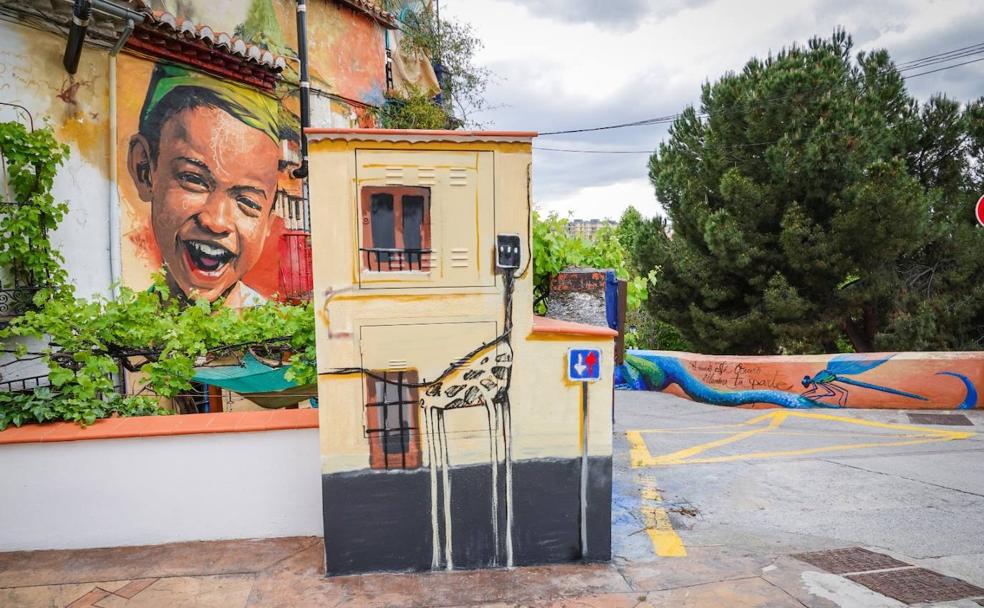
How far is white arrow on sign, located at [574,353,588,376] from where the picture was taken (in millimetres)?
5035

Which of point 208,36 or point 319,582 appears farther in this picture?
point 208,36

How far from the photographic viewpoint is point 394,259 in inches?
192

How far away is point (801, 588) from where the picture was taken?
14.9ft

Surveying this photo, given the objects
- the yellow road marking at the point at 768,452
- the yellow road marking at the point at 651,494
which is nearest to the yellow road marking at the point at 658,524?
the yellow road marking at the point at 651,494

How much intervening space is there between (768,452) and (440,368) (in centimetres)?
604

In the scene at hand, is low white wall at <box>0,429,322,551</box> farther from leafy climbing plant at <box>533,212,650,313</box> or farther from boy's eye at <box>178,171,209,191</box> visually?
boy's eye at <box>178,171,209,191</box>

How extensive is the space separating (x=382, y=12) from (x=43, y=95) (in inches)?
306

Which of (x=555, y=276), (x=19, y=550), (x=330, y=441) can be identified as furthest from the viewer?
(x=555, y=276)

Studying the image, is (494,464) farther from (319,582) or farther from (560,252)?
(560,252)

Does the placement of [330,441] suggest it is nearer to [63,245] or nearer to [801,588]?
[801,588]

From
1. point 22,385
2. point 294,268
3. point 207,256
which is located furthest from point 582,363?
point 294,268

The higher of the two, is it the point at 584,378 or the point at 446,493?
the point at 584,378

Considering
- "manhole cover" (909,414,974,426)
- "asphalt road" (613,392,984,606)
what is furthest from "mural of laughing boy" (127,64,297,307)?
"manhole cover" (909,414,974,426)

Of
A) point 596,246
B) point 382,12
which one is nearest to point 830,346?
point 596,246
